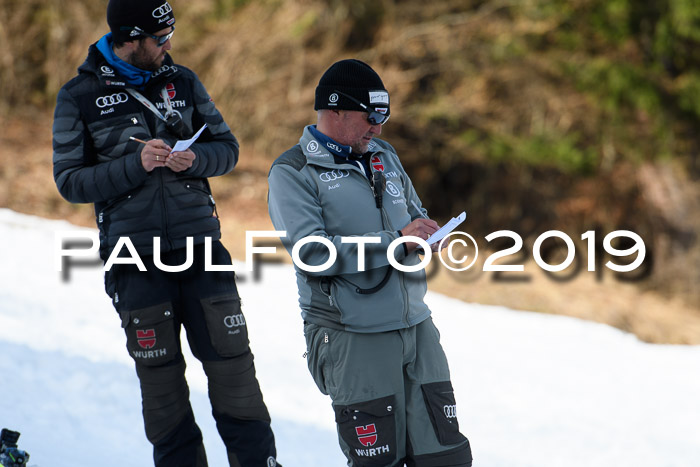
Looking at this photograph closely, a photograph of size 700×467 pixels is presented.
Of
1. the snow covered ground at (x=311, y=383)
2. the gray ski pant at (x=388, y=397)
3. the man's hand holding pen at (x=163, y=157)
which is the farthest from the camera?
the snow covered ground at (x=311, y=383)

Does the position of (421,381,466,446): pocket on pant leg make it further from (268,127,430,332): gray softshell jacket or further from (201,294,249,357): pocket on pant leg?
(201,294,249,357): pocket on pant leg

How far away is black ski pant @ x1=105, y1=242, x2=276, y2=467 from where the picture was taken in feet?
10.6

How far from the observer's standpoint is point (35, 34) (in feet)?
42.7

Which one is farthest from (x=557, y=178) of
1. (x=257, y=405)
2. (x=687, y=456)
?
(x=257, y=405)

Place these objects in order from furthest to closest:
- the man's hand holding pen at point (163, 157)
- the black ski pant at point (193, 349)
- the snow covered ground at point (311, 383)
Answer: the snow covered ground at point (311, 383) < the black ski pant at point (193, 349) < the man's hand holding pen at point (163, 157)

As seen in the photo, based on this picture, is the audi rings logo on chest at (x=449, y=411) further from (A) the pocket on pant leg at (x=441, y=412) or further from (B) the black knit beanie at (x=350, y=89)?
(B) the black knit beanie at (x=350, y=89)

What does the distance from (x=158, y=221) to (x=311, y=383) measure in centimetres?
298

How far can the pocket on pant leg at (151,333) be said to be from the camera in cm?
321

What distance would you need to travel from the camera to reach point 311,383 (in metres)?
5.98

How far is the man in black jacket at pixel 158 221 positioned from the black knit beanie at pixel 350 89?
58cm

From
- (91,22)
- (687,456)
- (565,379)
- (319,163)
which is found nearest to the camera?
(319,163)

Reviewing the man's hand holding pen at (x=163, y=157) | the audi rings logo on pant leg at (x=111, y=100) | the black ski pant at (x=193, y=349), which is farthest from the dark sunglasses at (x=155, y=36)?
the black ski pant at (x=193, y=349)

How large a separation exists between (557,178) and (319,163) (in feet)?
49.9

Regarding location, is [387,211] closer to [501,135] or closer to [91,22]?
[91,22]
